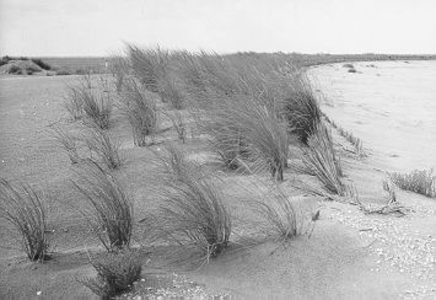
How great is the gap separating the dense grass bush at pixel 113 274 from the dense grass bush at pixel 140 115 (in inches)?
79.1

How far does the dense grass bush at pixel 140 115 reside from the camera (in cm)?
432

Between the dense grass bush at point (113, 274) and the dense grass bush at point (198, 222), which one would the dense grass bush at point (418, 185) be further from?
the dense grass bush at point (113, 274)

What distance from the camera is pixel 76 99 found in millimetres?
5395

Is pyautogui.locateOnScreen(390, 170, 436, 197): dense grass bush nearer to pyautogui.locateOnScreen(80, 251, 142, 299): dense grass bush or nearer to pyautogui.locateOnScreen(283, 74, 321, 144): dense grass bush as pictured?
pyautogui.locateOnScreen(283, 74, 321, 144): dense grass bush

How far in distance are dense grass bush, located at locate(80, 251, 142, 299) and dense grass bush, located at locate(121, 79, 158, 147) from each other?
2.01 meters

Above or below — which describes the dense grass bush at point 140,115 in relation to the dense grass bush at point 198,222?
above

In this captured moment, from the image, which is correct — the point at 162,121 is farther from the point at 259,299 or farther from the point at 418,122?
the point at 418,122

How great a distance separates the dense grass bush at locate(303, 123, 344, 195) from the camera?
3312 mm

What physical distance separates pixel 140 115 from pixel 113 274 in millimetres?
2440

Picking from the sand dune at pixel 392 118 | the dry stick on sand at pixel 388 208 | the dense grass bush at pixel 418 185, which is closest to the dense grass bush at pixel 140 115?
the dry stick on sand at pixel 388 208

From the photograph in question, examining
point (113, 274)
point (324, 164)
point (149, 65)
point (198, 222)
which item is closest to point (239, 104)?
point (324, 164)

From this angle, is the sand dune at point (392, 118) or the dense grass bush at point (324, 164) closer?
the dense grass bush at point (324, 164)

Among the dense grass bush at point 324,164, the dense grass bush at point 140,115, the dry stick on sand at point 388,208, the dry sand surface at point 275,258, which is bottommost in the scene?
the dry sand surface at point 275,258

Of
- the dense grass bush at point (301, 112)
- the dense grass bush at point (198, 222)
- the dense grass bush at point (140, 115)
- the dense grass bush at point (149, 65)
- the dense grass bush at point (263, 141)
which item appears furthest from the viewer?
the dense grass bush at point (149, 65)
